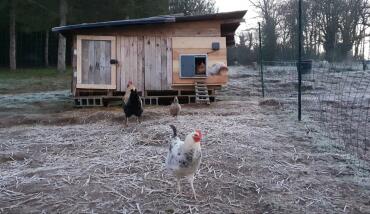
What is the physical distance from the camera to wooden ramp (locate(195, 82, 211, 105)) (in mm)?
11034

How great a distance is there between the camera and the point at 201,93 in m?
11.4

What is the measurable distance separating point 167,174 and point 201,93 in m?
6.78

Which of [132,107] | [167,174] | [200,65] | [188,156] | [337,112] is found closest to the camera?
[188,156]

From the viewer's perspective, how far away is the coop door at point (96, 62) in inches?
446

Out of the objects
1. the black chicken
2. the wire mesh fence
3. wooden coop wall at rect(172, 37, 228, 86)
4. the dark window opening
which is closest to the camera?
the wire mesh fence

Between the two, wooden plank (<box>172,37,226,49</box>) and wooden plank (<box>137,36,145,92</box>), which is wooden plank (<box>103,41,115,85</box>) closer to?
wooden plank (<box>137,36,145,92</box>)

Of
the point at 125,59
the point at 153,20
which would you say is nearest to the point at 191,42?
the point at 153,20

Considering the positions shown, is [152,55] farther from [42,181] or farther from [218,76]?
[42,181]

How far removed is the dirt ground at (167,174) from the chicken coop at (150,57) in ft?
10.9

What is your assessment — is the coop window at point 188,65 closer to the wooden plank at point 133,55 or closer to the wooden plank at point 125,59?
the wooden plank at point 133,55

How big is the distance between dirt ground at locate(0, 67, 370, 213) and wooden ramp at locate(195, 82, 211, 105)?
2665mm

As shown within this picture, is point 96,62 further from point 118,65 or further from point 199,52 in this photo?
point 199,52

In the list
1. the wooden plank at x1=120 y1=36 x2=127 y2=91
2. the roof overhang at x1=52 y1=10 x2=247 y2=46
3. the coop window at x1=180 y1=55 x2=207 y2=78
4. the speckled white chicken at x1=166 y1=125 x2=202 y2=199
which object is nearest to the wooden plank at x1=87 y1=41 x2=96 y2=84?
the roof overhang at x1=52 y1=10 x2=247 y2=46

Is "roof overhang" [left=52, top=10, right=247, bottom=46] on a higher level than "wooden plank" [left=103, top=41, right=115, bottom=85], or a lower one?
higher
